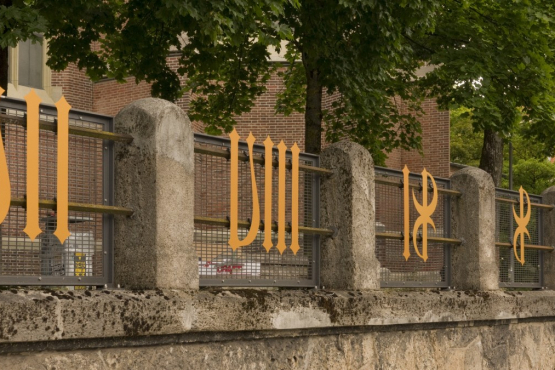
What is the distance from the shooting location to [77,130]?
6.07 metres

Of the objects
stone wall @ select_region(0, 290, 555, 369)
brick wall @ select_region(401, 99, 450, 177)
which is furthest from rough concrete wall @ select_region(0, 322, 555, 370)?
brick wall @ select_region(401, 99, 450, 177)

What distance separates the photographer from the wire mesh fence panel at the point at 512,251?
37.0 ft

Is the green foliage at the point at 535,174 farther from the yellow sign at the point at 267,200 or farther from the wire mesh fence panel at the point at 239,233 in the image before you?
the yellow sign at the point at 267,200

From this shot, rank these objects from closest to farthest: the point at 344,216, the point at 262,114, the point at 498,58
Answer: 1. the point at 344,216
2. the point at 498,58
3. the point at 262,114

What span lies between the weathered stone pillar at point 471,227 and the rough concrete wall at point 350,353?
0.52m

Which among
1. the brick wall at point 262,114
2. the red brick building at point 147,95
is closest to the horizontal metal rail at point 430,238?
the red brick building at point 147,95

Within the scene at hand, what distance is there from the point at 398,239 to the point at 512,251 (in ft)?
8.89

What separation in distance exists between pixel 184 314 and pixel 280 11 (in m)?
5.97

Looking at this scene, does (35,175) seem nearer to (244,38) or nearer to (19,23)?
(19,23)

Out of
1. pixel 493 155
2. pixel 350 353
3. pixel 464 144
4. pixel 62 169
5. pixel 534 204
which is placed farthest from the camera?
pixel 464 144

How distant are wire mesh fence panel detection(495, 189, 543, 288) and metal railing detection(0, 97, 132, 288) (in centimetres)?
571

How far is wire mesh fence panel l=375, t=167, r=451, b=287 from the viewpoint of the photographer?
9.10m

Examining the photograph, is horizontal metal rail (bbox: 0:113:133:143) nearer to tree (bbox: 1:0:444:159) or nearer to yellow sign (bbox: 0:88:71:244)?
yellow sign (bbox: 0:88:71:244)

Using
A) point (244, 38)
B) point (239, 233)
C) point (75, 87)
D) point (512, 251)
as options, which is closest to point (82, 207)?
point (239, 233)
